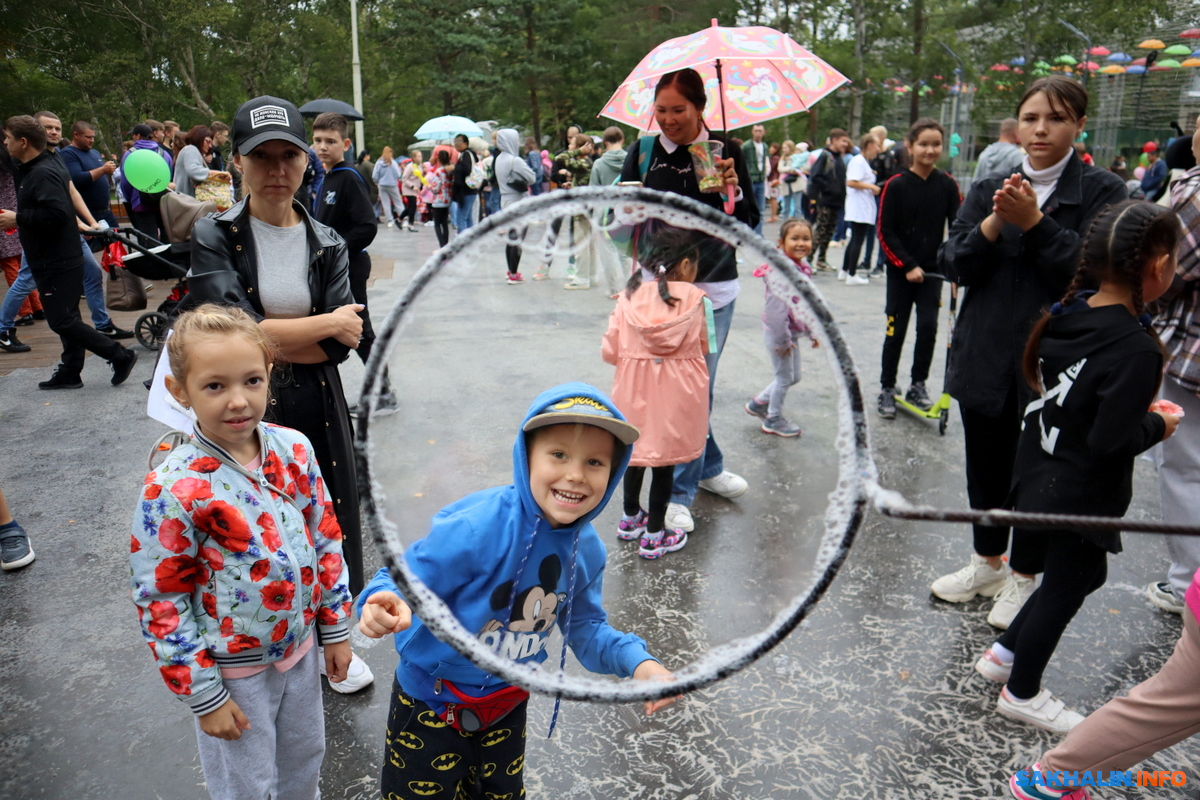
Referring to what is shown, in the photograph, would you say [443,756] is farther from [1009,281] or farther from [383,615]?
[1009,281]

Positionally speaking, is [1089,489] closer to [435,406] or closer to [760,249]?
[760,249]

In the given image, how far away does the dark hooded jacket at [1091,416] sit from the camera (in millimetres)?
2229

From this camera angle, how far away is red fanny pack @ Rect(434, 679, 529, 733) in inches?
65.4

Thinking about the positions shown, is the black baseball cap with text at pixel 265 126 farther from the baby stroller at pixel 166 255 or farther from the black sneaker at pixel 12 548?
the baby stroller at pixel 166 255

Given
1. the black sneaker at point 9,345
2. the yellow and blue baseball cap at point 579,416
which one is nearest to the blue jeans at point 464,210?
the black sneaker at point 9,345

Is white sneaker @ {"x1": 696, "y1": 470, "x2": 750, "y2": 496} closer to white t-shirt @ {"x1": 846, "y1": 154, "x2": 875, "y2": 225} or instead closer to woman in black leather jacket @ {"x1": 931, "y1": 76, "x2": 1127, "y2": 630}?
woman in black leather jacket @ {"x1": 931, "y1": 76, "x2": 1127, "y2": 630}

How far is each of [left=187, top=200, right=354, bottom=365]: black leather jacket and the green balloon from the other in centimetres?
538

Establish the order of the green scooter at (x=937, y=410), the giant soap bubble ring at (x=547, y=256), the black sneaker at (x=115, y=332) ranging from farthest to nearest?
the black sneaker at (x=115, y=332) → the green scooter at (x=937, y=410) → the giant soap bubble ring at (x=547, y=256)

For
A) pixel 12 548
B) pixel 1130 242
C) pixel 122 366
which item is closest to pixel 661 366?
pixel 1130 242

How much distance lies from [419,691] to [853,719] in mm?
1560

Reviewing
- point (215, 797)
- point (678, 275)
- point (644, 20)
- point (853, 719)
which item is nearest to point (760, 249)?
point (678, 275)

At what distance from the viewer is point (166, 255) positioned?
226 inches

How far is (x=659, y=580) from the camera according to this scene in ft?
11.1

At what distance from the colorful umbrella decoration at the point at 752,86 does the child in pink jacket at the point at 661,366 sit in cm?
157
